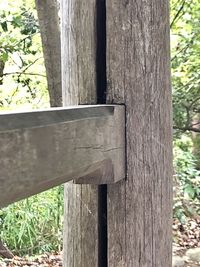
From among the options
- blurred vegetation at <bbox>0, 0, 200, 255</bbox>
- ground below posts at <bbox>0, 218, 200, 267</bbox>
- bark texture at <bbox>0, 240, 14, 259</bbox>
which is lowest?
ground below posts at <bbox>0, 218, 200, 267</bbox>

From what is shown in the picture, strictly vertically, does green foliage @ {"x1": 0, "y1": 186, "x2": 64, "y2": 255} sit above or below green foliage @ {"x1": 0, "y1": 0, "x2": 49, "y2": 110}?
below

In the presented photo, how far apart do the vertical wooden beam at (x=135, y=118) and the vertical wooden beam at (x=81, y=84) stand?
0.04 metres

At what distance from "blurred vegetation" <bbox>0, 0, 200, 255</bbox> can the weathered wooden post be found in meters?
2.55

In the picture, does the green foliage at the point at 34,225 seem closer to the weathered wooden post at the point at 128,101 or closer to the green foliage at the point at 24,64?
the green foliage at the point at 24,64

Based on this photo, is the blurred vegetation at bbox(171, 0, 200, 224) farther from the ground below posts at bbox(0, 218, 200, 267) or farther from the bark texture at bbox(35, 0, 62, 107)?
the bark texture at bbox(35, 0, 62, 107)

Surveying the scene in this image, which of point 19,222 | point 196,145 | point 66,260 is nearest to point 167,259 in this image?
point 66,260

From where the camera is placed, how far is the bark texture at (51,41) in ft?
7.41

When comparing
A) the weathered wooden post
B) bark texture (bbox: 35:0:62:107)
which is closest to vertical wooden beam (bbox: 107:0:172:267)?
the weathered wooden post

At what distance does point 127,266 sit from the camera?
1251mm

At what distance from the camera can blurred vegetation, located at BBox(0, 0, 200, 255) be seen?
4364 mm

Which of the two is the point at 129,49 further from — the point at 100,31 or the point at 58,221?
the point at 58,221

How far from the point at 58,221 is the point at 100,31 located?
3.51 meters

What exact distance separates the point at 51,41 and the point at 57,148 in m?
1.51

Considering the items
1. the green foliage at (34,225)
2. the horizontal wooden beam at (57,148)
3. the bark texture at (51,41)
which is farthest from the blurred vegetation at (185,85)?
the horizontal wooden beam at (57,148)
